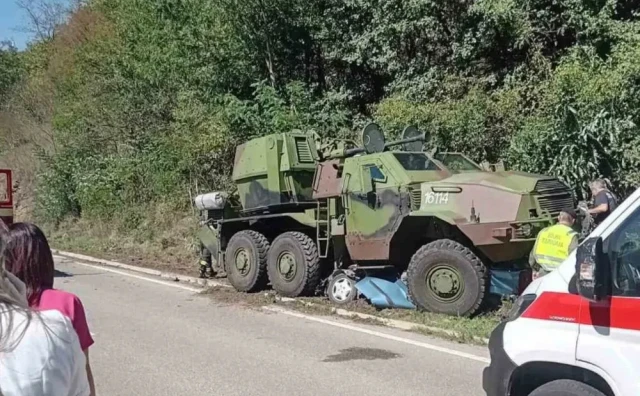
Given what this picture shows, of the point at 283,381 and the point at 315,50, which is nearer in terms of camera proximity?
the point at 283,381

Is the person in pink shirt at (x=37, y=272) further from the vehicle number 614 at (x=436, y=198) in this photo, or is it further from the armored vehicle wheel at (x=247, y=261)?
the armored vehicle wheel at (x=247, y=261)

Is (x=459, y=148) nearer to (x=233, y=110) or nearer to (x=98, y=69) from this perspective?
(x=233, y=110)

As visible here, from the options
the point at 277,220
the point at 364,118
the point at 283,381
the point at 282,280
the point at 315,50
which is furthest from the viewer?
the point at 315,50

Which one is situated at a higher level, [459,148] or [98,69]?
[98,69]

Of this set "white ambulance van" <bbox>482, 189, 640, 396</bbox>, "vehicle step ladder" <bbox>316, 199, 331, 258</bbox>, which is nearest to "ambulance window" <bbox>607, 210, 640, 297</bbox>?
"white ambulance van" <bbox>482, 189, 640, 396</bbox>

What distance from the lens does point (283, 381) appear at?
23.1ft

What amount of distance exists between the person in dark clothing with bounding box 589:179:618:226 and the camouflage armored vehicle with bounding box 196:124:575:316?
103 cm

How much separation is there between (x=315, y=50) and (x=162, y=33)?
4.73 metres

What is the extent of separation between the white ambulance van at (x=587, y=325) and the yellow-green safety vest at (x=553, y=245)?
165 inches

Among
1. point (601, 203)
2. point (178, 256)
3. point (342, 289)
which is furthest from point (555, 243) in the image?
point (178, 256)

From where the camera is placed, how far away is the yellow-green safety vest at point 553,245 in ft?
27.2

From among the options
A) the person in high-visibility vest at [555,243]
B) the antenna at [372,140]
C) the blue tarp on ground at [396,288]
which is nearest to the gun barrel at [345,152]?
the antenna at [372,140]

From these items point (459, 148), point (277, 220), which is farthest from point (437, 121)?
point (277, 220)

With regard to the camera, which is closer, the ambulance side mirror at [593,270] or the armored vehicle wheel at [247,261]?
the ambulance side mirror at [593,270]
